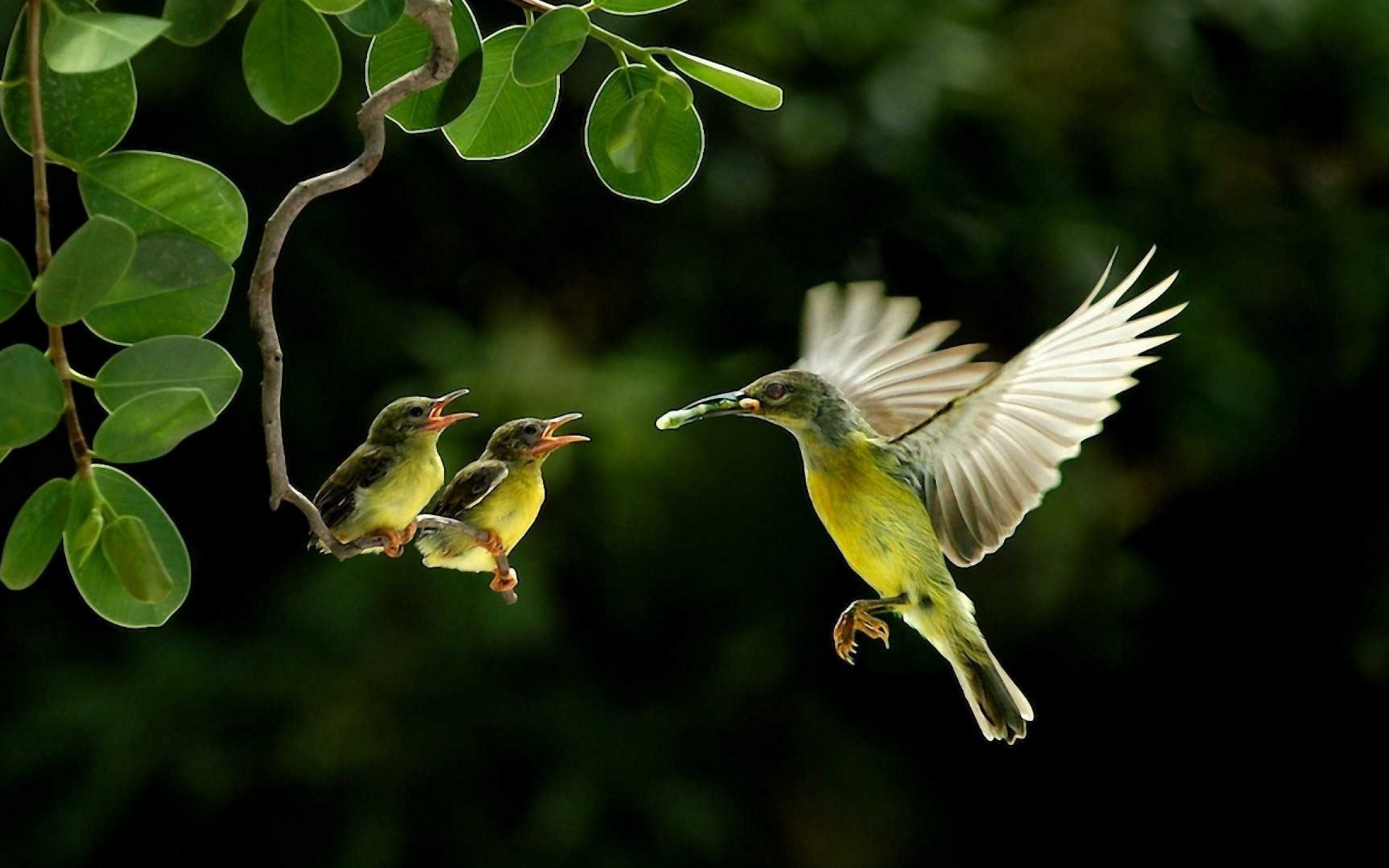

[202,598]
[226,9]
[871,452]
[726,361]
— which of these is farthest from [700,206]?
[226,9]

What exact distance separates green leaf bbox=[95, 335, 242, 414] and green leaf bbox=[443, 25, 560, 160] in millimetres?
261

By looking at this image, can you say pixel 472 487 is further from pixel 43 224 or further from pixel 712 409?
pixel 43 224

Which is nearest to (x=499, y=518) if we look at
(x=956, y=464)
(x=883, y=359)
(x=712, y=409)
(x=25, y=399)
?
(x=712, y=409)

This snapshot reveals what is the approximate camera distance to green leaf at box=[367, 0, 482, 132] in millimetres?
874

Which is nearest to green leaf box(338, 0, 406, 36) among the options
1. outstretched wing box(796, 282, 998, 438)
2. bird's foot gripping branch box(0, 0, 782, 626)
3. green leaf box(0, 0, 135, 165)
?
bird's foot gripping branch box(0, 0, 782, 626)

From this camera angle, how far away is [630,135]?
2.77 ft

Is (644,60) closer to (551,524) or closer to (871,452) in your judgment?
(871,452)

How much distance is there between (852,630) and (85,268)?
423mm

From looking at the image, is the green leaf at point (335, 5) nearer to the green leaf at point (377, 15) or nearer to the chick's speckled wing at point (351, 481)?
the green leaf at point (377, 15)

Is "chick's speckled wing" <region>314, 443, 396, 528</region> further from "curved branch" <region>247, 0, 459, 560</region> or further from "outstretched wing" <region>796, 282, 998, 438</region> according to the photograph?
"outstretched wing" <region>796, 282, 998, 438</region>

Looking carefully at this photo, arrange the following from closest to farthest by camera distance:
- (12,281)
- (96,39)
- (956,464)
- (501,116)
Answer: (96,39) < (12,281) < (501,116) < (956,464)

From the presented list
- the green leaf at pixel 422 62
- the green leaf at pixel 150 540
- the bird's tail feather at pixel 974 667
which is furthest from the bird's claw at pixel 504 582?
the bird's tail feather at pixel 974 667

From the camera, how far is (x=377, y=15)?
31.0 inches

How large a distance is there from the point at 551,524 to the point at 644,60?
12.2 feet
